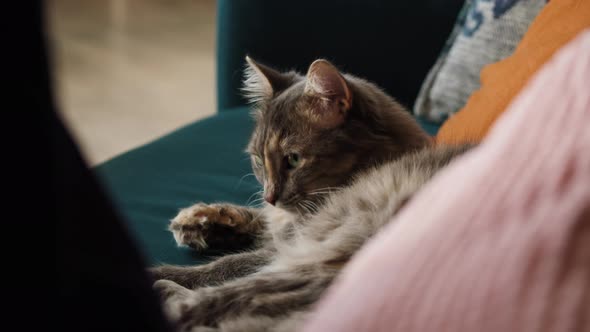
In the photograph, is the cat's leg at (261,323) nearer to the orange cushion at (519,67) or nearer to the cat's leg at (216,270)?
the cat's leg at (216,270)

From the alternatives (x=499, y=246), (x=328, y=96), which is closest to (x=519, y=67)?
(x=328, y=96)

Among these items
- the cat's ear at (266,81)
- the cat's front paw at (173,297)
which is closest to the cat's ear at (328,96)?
the cat's ear at (266,81)

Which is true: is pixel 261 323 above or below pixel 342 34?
below

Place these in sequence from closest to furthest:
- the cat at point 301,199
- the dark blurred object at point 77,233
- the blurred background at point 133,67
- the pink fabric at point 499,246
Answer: the dark blurred object at point 77,233 → the pink fabric at point 499,246 → the cat at point 301,199 → the blurred background at point 133,67

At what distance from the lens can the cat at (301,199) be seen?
0.84m

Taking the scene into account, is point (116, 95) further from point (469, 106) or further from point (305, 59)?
point (469, 106)

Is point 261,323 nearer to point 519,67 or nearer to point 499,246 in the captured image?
point 499,246

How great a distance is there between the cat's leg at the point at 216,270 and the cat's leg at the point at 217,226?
0.14m

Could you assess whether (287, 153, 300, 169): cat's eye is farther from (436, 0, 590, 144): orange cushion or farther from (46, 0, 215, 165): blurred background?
(46, 0, 215, 165): blurred background

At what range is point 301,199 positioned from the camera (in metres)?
1.36

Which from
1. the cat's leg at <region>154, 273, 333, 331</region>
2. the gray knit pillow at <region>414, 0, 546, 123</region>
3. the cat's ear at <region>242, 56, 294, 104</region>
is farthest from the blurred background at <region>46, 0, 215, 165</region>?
the cat's leg at <region>154, 273, 333, 331</region>

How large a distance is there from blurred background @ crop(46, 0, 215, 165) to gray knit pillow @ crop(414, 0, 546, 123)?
5.32 feet

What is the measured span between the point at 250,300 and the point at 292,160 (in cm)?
60

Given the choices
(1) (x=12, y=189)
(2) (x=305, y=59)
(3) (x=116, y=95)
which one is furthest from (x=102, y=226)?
(3) (x=116, y=95)
